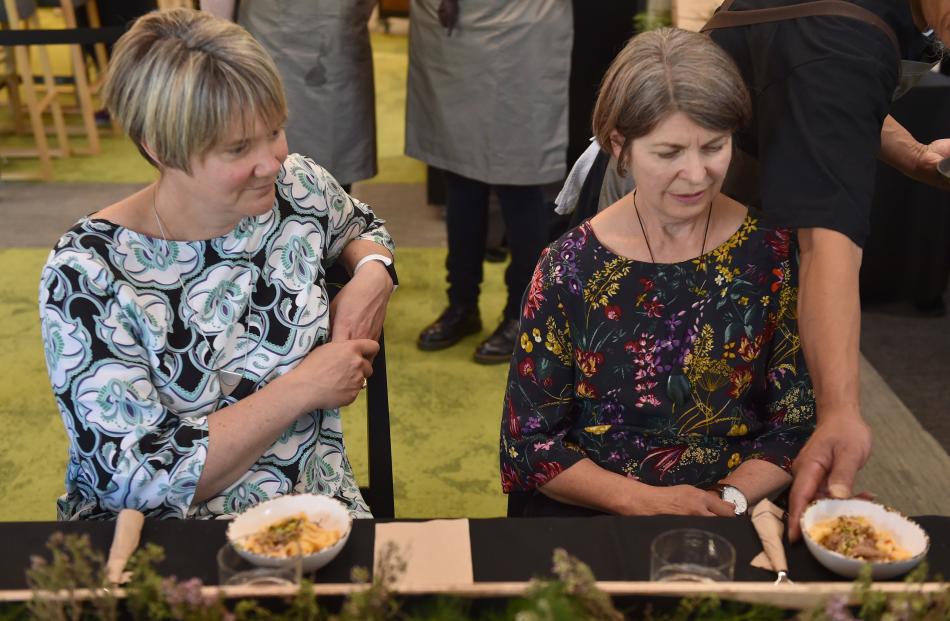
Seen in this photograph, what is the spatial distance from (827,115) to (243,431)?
0.99 m

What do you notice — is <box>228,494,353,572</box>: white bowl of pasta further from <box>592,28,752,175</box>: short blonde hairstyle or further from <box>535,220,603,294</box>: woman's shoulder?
<box>592,28,752,175</box>: short blonde hairstyle

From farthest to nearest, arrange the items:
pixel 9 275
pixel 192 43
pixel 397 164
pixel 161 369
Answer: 1. pixel 397 164
2. pixel 9 275
3. pixel 161 369
4. pixel 192 43

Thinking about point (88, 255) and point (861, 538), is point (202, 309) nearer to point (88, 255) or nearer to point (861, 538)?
point (88, 255)

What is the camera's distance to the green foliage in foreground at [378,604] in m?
0.94

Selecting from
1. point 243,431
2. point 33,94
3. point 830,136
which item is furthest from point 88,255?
point 33,94

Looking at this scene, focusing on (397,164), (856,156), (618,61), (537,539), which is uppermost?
(618,61)

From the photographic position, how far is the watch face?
5.26 ft

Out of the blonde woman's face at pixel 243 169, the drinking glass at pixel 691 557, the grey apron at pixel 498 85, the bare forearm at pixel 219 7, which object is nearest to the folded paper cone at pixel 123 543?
the blonde woman's face at pixel 243 169

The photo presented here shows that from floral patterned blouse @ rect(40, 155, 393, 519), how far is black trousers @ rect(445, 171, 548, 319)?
151 cm

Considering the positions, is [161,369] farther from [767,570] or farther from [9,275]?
[9,275]

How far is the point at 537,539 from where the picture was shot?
127 cm

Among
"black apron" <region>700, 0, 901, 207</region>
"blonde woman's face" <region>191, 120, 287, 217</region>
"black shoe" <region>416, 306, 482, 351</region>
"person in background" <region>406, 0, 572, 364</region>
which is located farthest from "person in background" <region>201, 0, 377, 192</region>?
"blonde woman's face" <region>191, 120, 287, 217</region>

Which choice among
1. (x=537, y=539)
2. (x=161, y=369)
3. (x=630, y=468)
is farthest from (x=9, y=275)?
(x=537, y=539)

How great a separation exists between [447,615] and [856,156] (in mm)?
969
